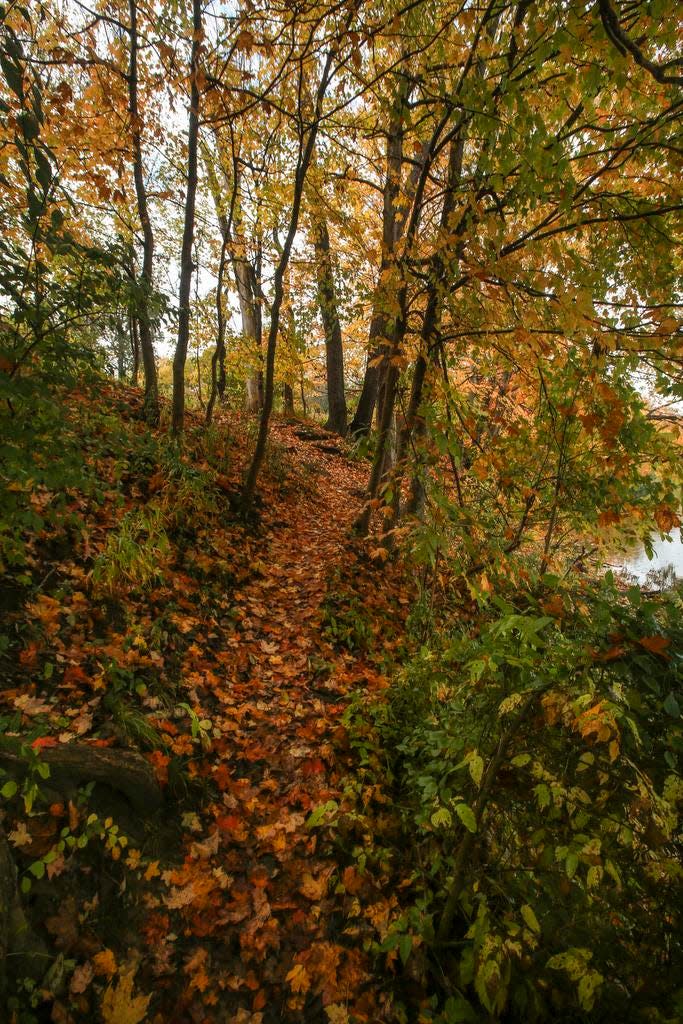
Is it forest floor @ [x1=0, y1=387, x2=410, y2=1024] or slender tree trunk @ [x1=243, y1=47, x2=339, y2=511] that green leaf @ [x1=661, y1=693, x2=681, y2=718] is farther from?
slender tree trunk @ [x1=243, y1=47, x2=339, y2=511]

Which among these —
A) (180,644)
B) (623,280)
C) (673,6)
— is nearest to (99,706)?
(180,644)

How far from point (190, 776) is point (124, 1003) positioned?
1048mm

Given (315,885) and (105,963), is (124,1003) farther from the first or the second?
(315,885)

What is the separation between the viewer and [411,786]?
117 inches

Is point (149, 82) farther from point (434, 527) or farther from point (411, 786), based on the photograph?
point (411, 786)

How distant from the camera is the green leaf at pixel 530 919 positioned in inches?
70.5

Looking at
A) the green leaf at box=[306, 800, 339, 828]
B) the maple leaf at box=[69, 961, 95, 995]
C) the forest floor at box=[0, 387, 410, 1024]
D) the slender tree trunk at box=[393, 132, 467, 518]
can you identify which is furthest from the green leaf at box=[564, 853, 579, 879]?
the slender tree trunk at box=[393, 132, 467, 518]

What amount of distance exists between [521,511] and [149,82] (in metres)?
7.05

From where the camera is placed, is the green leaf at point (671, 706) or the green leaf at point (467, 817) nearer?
the green leaf at point (671, 706)

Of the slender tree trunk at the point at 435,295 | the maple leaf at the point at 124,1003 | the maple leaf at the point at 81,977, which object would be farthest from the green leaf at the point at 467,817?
the slender tree trunk at the point at 435,295

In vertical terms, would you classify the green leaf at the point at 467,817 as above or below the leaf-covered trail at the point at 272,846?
above

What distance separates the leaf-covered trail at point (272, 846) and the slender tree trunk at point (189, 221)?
3.00 metres

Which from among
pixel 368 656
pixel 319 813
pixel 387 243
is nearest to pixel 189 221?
pixel 387 243

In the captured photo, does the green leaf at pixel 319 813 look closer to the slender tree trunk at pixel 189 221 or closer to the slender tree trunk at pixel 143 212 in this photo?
the slender tree trunk at pixel 143 212
